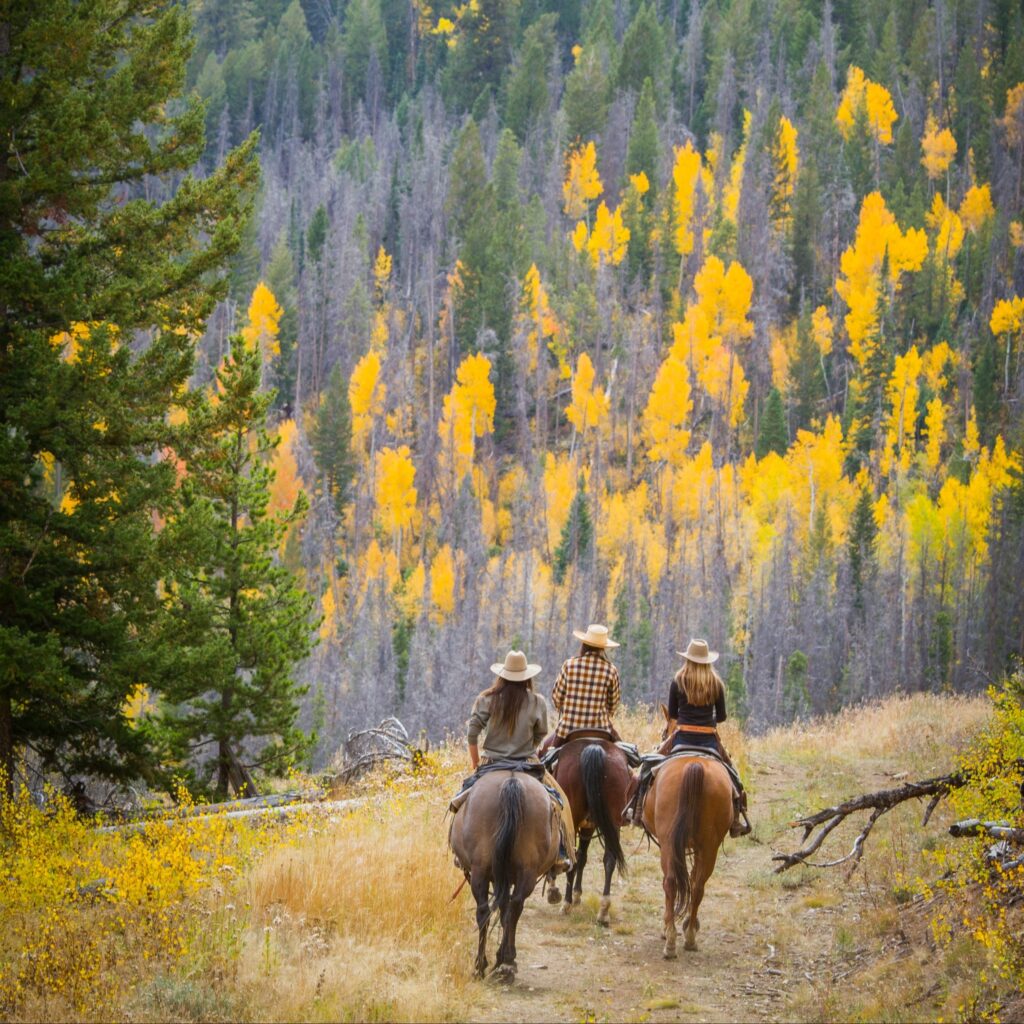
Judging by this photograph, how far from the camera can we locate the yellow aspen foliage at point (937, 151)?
3661 inches

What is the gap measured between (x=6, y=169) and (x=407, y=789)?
744 centimetres

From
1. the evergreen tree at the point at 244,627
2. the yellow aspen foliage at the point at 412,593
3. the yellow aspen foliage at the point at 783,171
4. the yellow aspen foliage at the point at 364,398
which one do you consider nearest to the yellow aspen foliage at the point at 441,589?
the yellow aspen foliage at the point at 412,593

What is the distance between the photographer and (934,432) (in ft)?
240

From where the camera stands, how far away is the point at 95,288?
11852 mm

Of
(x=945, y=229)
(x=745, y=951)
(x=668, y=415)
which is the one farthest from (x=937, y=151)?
(x=745, y=951)

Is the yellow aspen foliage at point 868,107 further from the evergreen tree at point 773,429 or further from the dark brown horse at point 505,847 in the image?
the dark brown horse at point 505,847

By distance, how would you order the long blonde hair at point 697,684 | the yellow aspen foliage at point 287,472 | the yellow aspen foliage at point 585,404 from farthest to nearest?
the yellow aspen foliage at point 585,404 → the yellow aspen foliage at point 287,472 → the long blonde hair at point 697,684

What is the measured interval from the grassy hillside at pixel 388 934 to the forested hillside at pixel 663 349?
38.5 meters

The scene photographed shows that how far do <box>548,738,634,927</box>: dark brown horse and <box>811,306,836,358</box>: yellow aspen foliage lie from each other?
7741 centimetres

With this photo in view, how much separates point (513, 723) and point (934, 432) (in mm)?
69708

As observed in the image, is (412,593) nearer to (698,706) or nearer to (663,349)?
(663,349)

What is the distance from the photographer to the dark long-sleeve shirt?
9.52 meters

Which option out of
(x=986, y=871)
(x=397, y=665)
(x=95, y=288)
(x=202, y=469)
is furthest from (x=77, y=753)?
(x=397, y=665)

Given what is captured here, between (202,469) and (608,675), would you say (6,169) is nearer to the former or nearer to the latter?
(202,469)
